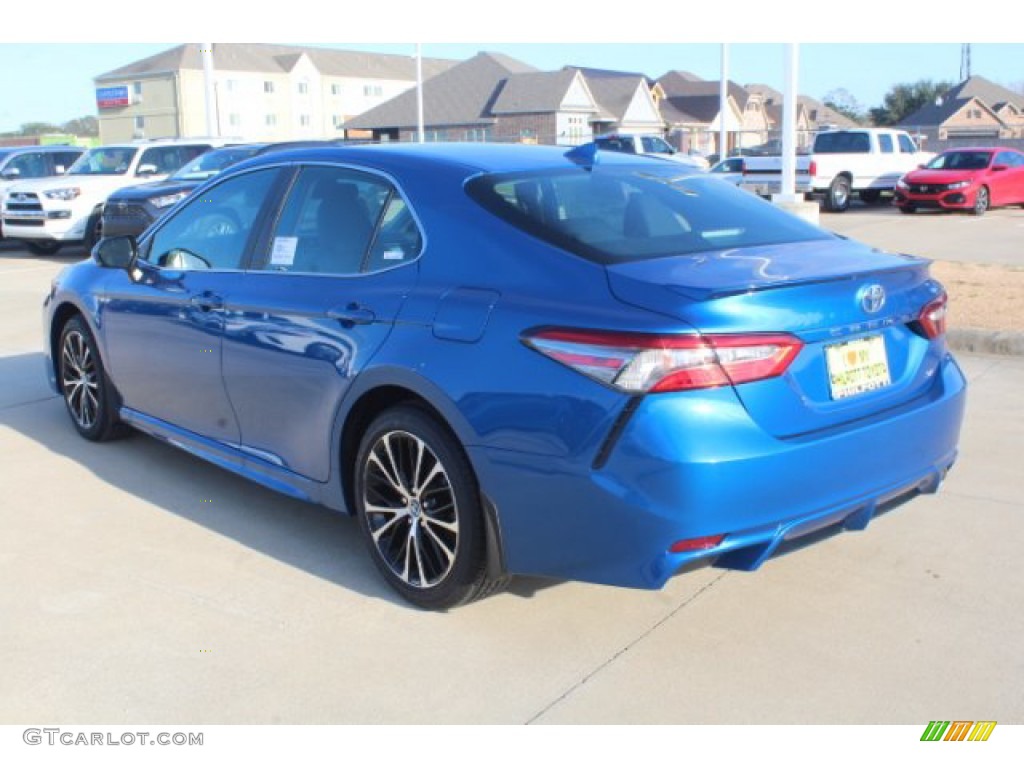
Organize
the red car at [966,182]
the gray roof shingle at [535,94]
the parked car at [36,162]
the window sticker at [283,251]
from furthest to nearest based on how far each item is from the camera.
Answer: the gray roof shingle at [535,94] → the red car at [966,182] → the parked car at [36,162] → the window sticker at [283,251]

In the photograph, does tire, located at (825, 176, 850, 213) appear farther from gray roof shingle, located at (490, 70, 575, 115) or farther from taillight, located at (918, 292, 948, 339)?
gray roof shingle, located at (490, 70, 575, 115)

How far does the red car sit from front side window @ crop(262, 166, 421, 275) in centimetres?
2183

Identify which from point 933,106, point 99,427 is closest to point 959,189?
point 99,427

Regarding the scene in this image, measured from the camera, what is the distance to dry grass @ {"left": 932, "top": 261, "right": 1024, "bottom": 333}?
29.3ft

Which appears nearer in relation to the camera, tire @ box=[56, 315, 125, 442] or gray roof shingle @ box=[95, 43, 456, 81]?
tire @ box=[56, 315, 125, 442]

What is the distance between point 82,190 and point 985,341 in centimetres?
1419

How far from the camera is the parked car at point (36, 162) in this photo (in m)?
19.8

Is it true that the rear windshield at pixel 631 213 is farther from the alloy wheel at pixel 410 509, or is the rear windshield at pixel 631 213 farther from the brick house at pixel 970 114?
the brick house at pixel 970 114

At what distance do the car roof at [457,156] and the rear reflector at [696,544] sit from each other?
1.66 meters

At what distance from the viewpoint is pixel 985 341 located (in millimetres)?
8297

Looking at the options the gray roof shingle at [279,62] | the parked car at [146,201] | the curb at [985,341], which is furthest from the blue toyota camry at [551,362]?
the gray roof shingle at [279,62]

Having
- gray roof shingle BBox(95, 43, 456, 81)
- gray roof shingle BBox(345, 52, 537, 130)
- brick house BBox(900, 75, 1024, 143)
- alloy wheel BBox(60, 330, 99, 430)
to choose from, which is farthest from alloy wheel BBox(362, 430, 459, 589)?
gray roof shingle BBox(95, 43, 456, 81)
